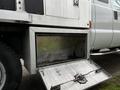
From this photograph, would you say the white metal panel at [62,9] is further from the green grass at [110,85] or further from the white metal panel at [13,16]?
the green grass at [110,85]

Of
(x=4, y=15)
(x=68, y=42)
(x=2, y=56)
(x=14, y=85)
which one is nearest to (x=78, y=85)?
(x=68, y=42)

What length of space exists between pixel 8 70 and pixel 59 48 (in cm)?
121

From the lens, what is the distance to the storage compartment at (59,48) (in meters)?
3.21

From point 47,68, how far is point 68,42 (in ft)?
2.74

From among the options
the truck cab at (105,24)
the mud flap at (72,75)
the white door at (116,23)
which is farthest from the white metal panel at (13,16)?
the white door at (116,23)

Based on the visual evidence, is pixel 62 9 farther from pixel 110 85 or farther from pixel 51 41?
pixel 110 85

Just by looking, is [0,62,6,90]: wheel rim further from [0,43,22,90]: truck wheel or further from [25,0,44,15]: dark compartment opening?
[25,0,44,15]: dark compartment opening

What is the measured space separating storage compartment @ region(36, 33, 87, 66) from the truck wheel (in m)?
0.45

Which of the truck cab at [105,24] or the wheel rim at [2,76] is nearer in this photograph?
the wheel rim at [2,76]

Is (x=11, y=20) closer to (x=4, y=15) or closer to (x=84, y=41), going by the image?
(x=4, y=15)

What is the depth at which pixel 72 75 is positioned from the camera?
137 inches

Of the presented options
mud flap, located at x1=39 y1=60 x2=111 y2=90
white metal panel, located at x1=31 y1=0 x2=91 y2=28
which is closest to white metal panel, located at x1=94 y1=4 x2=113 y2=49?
white metal panel, located at x1=31 y1=0 x2=91 y2=28

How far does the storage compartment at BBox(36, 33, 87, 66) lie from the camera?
3.21 meters

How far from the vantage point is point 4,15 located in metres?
2.57
